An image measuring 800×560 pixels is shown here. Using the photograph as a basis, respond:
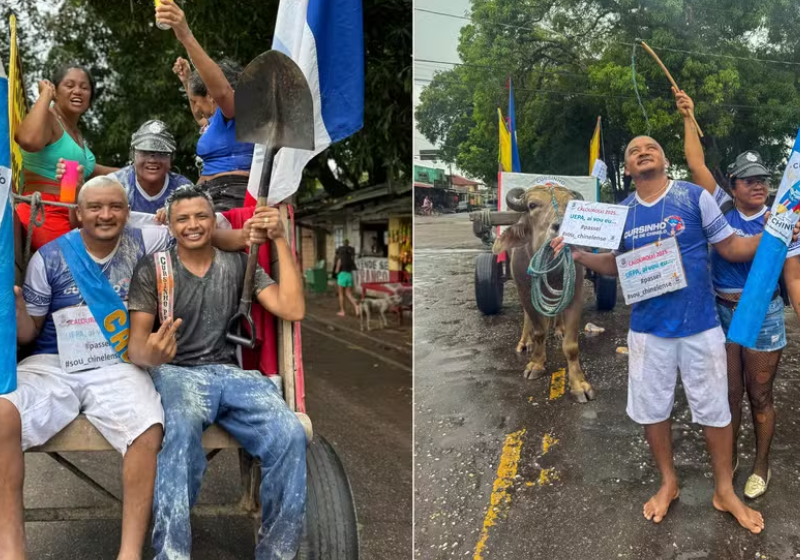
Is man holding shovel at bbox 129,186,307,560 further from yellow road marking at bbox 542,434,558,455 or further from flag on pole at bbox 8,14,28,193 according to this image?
yellow road marking at bbox 542,434,558,455

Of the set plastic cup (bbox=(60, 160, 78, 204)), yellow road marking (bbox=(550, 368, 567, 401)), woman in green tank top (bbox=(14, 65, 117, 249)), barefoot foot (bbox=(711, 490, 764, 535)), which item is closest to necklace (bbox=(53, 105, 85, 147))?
Answer: woman in green tank top (bbox=(14, 65, 117, 249))

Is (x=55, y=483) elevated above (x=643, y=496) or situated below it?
below

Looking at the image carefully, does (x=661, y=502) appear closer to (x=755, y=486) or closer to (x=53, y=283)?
(x=755, y=486)

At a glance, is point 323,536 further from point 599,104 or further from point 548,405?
point 599,104

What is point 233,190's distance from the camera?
3.73 m

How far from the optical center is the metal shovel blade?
2865 millimetres

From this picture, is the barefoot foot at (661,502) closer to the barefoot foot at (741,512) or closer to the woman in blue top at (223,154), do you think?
the barefoot foot at (741,512)

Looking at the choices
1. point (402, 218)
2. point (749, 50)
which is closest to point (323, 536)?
point (749, 50)

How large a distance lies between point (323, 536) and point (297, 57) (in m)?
2.07

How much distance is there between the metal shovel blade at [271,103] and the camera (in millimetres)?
2865

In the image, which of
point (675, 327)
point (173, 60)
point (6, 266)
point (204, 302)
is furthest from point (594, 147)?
point (173, 60)

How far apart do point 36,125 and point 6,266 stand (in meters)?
0.94

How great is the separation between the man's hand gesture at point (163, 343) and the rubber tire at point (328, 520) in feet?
2.44

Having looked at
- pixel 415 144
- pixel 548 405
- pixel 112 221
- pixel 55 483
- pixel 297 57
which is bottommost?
pixel 55 483
